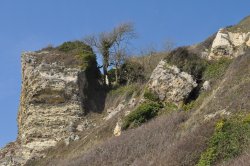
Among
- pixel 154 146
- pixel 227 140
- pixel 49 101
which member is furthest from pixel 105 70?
pixel 227 140

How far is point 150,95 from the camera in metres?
38.2

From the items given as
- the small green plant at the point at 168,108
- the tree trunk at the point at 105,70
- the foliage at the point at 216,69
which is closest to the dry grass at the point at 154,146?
the small green plant at the point at 168,108

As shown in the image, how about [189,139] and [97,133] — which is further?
[97,133]

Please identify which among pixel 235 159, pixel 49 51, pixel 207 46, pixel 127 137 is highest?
pixel 49 51

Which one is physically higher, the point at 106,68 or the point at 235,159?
the point at 106,68

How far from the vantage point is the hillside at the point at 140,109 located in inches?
1044

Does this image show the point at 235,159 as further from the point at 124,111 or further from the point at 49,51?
the point at 49,51

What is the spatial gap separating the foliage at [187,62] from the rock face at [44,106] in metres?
8.43

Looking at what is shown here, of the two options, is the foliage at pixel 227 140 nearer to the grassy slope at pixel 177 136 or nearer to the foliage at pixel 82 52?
the grassy slope at pixel 177 136

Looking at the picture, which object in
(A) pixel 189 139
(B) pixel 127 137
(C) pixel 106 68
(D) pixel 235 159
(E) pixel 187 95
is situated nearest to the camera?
(D) pixel 235 159

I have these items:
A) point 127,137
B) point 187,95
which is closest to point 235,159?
point 127,137

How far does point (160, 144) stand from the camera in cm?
2962

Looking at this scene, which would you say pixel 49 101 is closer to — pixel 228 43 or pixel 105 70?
pixel 105 70

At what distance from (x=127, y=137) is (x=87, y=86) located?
14161mm
